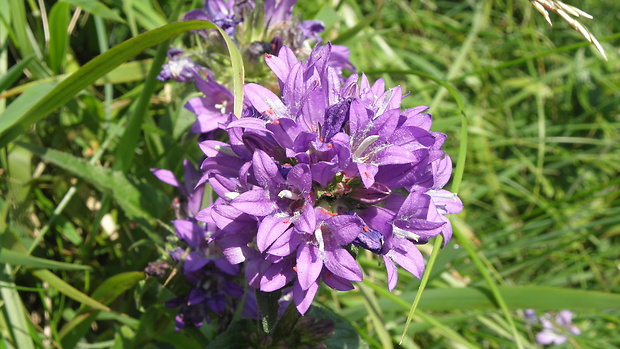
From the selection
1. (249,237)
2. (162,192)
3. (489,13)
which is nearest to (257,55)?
(162,192)

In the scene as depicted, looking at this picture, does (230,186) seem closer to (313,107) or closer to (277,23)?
(313,107)

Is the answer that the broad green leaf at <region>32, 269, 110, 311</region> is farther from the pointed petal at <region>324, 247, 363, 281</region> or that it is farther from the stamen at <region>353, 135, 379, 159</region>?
the stamen at <region>353, 135, 379, 159</region>

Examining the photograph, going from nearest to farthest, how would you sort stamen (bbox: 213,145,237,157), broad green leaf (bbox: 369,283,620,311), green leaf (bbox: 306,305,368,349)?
stamen (bbox: 213,145,237,157)
green leaf (bbox: 306,305,368,349)
broad green leaf (bbox: 369,283,620,311)

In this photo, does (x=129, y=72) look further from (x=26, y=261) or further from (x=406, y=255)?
(x=406, y=255)

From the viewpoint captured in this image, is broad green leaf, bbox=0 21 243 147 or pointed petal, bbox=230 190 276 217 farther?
broad green leaf, bbox=0 21 243 147

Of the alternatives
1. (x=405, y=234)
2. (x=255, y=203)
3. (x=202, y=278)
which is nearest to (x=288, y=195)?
(x=255, y=203)

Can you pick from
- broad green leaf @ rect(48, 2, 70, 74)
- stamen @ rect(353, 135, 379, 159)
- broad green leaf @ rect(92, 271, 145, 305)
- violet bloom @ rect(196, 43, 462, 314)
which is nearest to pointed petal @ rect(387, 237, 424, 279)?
violet bloom @ rect(196, 43, 462, 314)
